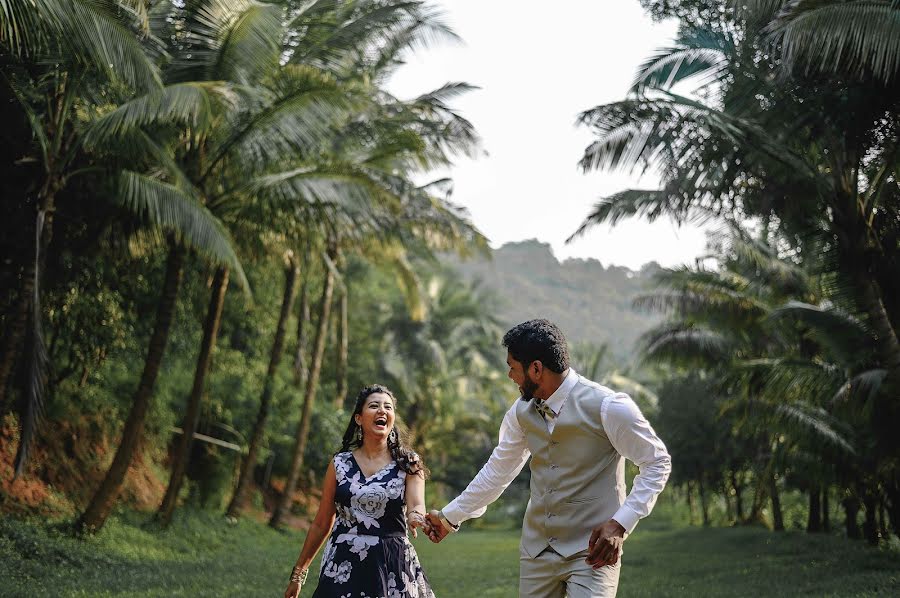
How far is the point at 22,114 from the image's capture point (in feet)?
45.9

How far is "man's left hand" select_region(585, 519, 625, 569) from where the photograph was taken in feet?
13.8

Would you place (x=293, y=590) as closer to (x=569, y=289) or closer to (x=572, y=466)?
(x=572, y=466)

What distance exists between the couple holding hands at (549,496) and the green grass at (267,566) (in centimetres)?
634

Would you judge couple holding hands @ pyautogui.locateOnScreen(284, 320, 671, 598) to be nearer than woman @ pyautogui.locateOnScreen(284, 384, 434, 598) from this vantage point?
Yes

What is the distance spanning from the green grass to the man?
7.61 m

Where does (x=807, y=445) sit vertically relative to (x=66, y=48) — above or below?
below

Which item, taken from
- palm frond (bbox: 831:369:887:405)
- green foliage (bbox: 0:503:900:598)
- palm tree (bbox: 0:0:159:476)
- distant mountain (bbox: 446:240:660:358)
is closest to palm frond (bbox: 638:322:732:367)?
green foliage (bbox: 0:503:900:598)

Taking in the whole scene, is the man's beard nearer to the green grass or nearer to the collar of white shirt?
the collar of white shirt

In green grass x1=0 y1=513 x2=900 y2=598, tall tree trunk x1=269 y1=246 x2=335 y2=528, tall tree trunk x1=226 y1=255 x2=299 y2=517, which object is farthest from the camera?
tall tree trunk x1=269 y1=246 x2=335 y2=528

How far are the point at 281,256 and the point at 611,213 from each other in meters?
8.55

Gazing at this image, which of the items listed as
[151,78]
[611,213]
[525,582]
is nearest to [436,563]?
[611,213]

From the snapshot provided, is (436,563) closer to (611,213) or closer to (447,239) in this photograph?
(447,239)

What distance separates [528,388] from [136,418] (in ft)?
41.5

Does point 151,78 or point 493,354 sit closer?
point 151,78
